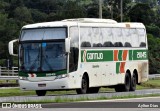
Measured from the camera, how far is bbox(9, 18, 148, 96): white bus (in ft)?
107

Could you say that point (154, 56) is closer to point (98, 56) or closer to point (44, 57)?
point (98, 56)

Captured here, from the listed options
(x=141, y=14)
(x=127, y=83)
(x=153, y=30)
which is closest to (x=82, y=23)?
(x=127, y=83)

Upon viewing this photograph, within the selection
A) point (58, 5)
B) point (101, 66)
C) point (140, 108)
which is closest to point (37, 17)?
point (58, 5)

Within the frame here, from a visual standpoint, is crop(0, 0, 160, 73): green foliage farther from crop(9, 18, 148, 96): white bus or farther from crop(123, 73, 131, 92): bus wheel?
crop(9, 18, 148, 96): white bus

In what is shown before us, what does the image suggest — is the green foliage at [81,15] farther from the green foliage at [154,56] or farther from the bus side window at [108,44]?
the bus side window at [108,44]

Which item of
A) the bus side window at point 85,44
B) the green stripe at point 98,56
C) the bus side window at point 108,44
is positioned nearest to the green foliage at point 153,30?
the bus side window at point 108,44

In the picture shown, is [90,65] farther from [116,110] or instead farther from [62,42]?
[116,110]

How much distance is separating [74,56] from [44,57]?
1.52m

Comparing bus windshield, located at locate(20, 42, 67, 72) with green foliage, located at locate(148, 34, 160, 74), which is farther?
green foliage, located at locate(148, 34, 160, 74)

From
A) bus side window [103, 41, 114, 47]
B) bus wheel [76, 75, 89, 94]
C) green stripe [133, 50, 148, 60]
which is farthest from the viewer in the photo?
green stripe [133, 50, 148, 60]

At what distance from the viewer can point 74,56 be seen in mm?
33250

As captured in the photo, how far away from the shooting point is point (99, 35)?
35750 millimetres

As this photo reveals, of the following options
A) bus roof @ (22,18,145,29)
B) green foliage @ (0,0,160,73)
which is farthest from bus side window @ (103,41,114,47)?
green foliage @ (0,0,160,73)

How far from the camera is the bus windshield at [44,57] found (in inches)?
1282
